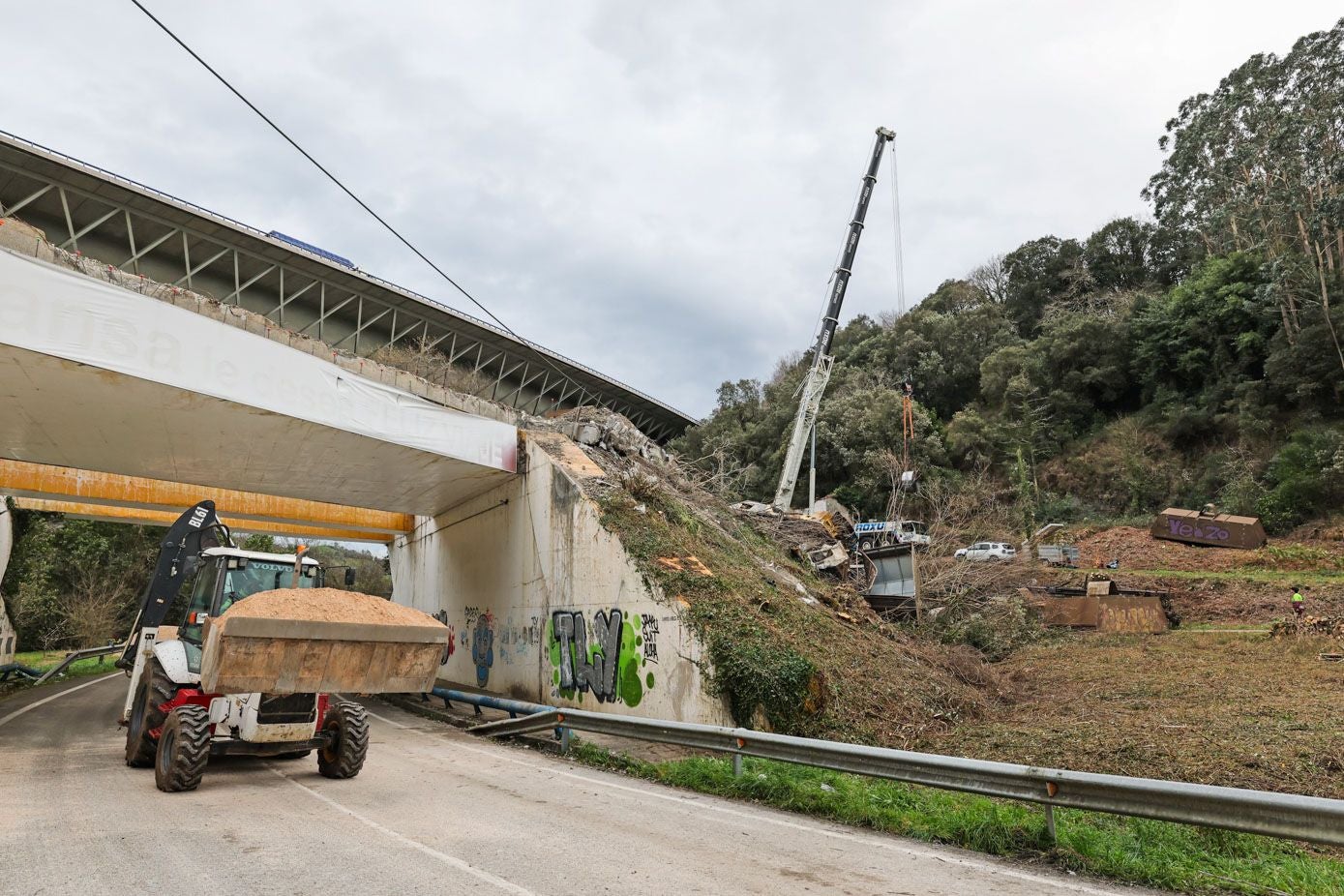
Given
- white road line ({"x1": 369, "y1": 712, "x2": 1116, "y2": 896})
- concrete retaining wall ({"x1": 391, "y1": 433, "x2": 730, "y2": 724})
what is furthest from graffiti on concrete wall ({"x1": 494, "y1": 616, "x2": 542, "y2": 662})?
white road line ({"x1": 369, "y1": 712, "x2": 1116, "y2": 896})

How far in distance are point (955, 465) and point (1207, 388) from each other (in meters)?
13.2

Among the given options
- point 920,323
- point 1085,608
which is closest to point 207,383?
point 1085,608

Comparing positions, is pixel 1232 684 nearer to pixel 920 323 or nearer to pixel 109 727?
pixel 109 727

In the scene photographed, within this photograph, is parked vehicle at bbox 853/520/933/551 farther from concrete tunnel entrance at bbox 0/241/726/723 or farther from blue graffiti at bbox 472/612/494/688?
blue graffiti at bbox 472/612/494/688

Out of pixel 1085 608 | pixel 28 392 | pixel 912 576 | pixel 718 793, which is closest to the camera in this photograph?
pixel 718 793

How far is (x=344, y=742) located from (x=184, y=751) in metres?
1.60

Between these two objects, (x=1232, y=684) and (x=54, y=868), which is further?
(x=1232, y=684)

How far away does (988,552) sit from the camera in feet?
90.0

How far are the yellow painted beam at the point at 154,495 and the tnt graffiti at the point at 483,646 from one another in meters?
6.50

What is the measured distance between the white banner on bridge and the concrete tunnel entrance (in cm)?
2

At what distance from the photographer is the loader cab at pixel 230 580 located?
8.95 m

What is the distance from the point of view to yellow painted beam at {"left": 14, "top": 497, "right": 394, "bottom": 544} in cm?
2192

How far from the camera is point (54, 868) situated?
5.07m

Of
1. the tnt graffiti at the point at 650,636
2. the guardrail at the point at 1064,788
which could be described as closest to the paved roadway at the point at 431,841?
the guardrail at the point at 1064,788
